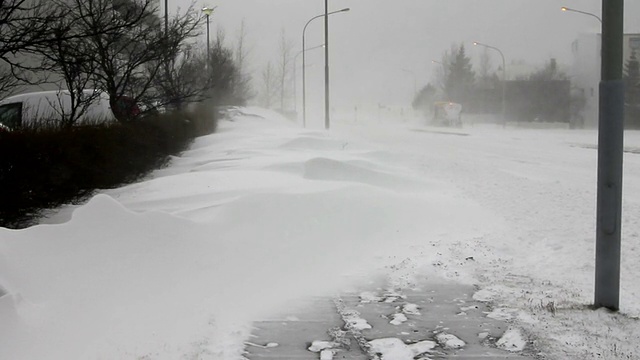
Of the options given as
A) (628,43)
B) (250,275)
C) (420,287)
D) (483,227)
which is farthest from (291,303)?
(628,43)

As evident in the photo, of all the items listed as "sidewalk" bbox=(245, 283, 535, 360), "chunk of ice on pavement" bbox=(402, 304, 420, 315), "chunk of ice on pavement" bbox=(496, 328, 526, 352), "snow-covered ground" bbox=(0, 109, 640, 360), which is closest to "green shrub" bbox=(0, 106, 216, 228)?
"snow-covered ground" bbox=(0, 109, 640, 360)

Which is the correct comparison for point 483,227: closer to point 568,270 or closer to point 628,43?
point 568,270

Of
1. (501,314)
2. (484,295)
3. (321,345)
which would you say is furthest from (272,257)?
(501,314)

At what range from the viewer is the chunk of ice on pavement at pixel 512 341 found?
5.02 metres

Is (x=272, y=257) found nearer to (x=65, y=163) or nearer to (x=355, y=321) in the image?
(x=355, y=321)

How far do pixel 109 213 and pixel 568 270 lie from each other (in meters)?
4.74

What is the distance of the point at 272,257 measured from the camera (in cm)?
752

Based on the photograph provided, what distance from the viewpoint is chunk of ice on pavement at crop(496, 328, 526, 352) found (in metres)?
5.02

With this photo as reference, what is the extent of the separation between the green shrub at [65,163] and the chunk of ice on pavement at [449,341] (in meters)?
5.41

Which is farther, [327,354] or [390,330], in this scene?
[390,330]

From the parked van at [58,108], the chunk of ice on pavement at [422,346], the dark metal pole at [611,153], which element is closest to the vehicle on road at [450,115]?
the parked van at [58,108]

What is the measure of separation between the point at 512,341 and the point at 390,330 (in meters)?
0.91

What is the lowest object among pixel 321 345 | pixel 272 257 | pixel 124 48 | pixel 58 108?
pixel 321 345

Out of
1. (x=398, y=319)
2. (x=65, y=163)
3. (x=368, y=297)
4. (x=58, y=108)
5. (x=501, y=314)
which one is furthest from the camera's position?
(x=58, y=108)
